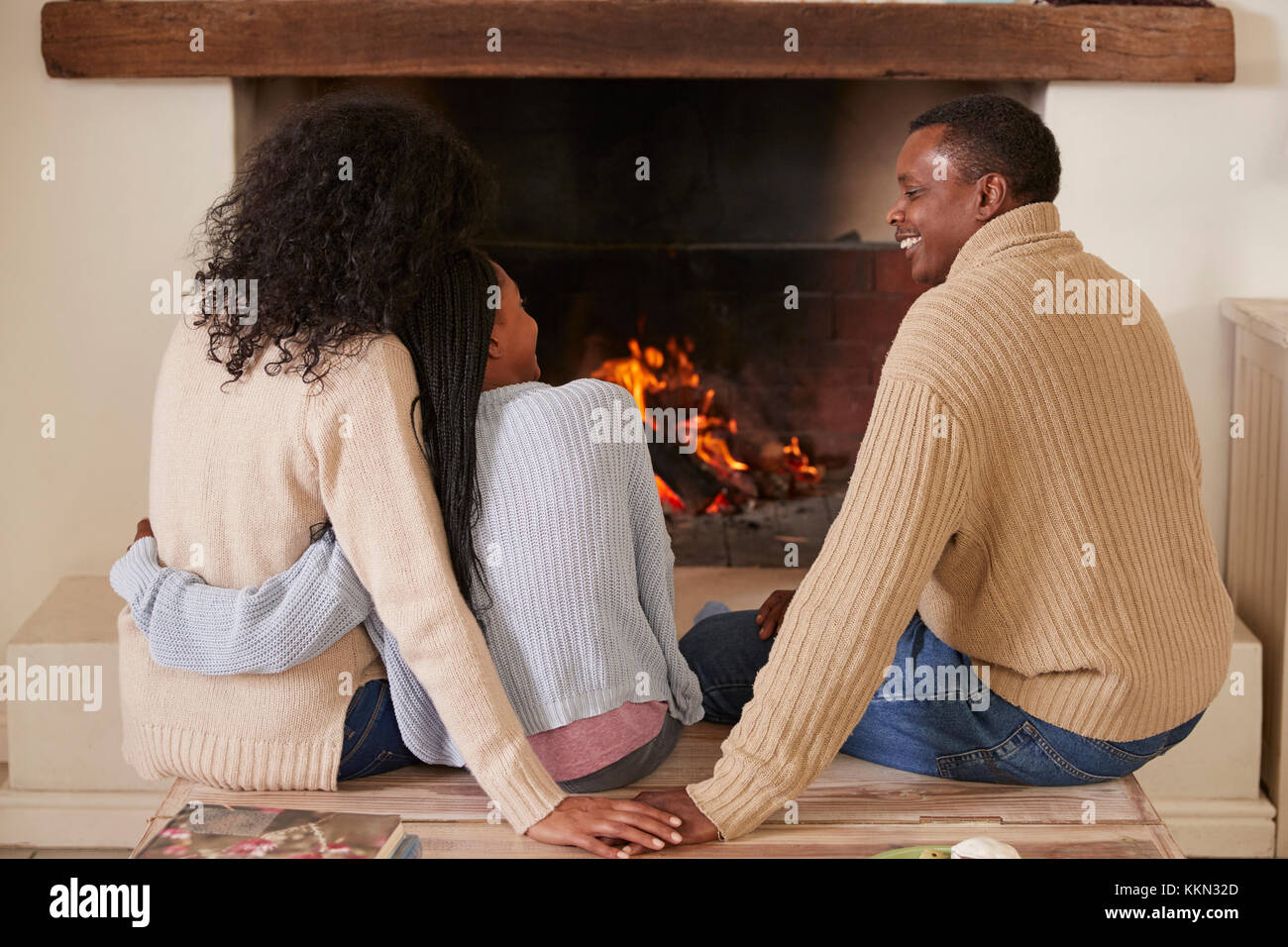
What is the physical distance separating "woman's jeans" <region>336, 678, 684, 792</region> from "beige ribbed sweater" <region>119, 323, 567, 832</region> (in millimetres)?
19

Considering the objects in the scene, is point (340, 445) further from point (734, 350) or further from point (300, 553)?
point (734, 350)

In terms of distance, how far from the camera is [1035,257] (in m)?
1.37

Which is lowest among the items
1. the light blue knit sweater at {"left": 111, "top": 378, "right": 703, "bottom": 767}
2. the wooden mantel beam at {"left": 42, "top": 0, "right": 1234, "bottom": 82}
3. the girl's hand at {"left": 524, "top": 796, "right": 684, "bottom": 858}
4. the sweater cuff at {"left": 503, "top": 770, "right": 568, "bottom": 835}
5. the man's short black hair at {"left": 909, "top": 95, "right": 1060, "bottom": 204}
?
the girl's hand at {"left": 524, "top": 796, "right": 684, "bottom": 858}

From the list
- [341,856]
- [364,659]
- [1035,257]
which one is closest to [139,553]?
[364,659]

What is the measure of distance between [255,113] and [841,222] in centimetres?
123

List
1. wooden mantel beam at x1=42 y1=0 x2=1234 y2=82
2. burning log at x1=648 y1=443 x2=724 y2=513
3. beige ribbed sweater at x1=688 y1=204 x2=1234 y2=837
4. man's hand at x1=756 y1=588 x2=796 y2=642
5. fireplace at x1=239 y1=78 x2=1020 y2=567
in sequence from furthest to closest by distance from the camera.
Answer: burning log at x1=648 y1=443 x2=724 y2=513, fireplace at x1=239 y1=78 x2=1020 y2=567, wooden mantel beam at x1=42 y1=0 x2=1234 y2=82, man's hand at x1=756 y1=588 x2=796 y2=642, beige ribbed sweater at x1=688 y1=204 x2=1234 y2=837

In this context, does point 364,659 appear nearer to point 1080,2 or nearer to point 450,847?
point 450,847

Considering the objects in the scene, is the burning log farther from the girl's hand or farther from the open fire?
the girl's hand

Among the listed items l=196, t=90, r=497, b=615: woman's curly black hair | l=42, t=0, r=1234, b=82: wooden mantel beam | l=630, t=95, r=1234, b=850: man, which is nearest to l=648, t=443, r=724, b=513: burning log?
l=42, t=0, r=1234, b=82: wooden mantel beam

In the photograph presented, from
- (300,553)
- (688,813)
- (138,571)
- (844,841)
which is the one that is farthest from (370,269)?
(844,841)

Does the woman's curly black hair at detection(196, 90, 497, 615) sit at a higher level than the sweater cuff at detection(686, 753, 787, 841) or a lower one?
higher

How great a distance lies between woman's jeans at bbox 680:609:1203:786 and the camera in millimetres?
1440

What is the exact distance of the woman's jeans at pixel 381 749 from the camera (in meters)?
1.43

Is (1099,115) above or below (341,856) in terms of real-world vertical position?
above
